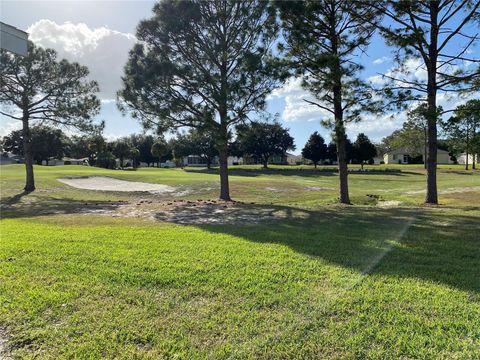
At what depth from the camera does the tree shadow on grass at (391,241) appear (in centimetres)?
461

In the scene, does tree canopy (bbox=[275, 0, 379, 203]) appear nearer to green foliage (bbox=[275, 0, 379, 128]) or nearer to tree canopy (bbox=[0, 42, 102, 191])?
green foliage (bbox=[275, 0, 379, 128])

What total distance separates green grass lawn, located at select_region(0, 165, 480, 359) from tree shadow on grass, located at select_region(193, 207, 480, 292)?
0.03 meters

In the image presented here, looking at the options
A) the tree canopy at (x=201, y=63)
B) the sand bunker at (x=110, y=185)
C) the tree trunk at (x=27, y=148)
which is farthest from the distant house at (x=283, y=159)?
the tree canopy at (x=201, y=63)

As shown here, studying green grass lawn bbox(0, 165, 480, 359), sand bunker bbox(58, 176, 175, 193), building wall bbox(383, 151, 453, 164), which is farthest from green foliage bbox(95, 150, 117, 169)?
building wall bbox(383, 151, 453, 164)

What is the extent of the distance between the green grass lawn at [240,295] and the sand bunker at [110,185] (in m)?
16.6

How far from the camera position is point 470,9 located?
1253cm

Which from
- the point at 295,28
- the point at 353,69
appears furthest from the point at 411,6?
the point at 295,28

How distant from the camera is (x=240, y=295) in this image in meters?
3.79

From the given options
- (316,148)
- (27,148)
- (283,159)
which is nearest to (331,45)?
(27,148)

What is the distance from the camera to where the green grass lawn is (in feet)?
9.44

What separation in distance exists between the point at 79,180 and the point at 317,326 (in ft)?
90.0

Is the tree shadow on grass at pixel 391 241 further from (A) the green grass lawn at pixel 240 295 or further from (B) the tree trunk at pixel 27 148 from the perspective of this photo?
(B) the tree trunk at pixel 27 148

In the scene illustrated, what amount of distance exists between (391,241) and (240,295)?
371 cm

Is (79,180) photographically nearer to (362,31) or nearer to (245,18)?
(245,18)
